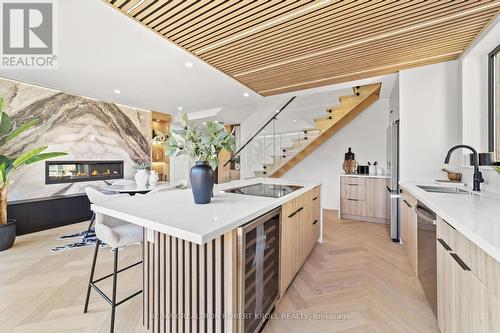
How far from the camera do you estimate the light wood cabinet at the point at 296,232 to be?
177 cm

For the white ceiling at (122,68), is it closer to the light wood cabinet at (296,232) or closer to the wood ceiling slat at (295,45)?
the wood ceiling slat at (295,45)

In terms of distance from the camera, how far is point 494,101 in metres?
2.29

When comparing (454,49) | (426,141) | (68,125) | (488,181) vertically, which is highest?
(454,49)

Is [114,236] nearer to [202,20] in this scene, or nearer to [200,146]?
[200,146]

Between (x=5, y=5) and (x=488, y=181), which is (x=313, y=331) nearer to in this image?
(x=488, y=181)

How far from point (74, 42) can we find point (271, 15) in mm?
2381

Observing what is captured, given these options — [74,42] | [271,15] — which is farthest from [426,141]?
[74,42]

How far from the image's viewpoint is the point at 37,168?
13.2 feet

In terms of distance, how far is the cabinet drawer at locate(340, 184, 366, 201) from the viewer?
169 inches

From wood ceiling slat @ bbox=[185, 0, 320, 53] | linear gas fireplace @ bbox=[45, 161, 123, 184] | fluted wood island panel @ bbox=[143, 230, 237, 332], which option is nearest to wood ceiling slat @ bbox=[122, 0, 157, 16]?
wood ceiling slat @ bbox=[185, 0, 320, 53]

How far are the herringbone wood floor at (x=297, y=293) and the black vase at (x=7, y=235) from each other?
0.36 feet

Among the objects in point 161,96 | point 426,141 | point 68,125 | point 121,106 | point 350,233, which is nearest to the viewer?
point 426,141

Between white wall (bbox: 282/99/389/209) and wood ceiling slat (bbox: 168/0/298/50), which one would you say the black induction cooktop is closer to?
wood ceiling slat (bbox: 168/0/298/50)

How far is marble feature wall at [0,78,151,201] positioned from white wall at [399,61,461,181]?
594cm
